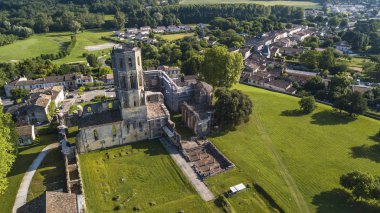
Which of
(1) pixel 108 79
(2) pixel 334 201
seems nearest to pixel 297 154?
(2) pixel 334 201

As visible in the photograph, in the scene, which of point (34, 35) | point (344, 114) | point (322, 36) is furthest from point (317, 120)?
point (34, 35)

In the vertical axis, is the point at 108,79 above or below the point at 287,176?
above

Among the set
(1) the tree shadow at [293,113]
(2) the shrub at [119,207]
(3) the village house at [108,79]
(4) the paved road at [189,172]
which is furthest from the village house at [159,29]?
(2) the shrub at [119,207]

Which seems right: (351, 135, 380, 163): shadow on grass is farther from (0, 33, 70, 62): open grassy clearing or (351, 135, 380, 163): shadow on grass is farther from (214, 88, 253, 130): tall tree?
(0, 33, 70, 62): open grassy clearing

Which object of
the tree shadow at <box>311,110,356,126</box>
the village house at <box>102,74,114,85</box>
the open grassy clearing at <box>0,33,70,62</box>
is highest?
the open grassy clearing at <box>0,33,70,62</box>

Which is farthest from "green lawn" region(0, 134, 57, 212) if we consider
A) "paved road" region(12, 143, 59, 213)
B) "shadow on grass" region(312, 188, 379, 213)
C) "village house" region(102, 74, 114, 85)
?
"shadow on grass" region(312, 188, 379, 213)

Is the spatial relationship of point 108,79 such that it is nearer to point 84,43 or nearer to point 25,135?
point 25,135
